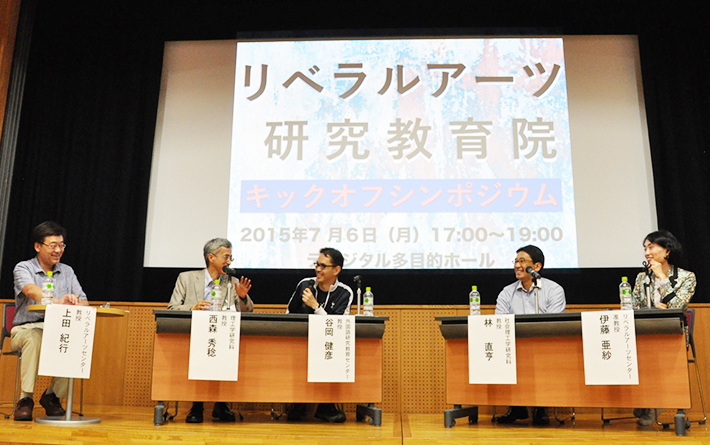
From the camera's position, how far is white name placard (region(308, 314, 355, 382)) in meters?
3.46

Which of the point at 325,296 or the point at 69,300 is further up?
the point at 325,296

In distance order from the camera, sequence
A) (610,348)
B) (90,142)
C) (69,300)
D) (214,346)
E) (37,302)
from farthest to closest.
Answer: (90,142)
(37,302)
(69,300)
(214,346)
(610,348)

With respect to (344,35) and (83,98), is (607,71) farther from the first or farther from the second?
(83,98)

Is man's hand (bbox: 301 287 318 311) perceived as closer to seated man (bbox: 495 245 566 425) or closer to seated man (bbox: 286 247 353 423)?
seated man (bbox: 286 247 353 423)

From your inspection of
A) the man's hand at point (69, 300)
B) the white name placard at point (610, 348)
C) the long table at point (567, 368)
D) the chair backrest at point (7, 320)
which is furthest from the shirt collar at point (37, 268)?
the white name placard at point (610, 348)

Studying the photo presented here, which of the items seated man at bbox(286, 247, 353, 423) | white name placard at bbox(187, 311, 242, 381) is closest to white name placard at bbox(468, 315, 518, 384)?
seated man at bbox(286, 247, 353, 423)

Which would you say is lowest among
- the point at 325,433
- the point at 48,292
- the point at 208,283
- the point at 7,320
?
the point at 325,433

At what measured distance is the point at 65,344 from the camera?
11.1 ft

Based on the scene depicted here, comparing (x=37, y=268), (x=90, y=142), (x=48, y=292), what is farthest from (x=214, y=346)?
(x=90, y=142)

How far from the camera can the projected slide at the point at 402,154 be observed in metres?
5.04

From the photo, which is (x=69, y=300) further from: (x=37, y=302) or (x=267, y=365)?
(x=267, y=365)

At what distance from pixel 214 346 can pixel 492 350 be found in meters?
1.53

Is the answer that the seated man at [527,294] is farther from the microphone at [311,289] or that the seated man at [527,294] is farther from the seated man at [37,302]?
the seated man at [37,302]

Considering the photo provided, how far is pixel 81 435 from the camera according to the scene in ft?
10.4
